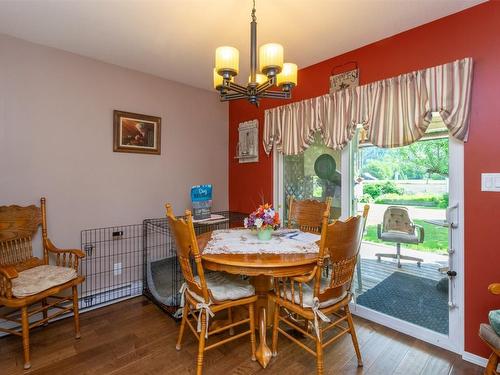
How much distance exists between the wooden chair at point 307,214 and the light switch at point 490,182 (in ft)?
3.73

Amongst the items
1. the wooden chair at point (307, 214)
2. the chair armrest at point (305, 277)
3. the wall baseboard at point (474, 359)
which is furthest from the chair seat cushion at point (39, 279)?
the wall baseboard at point (474, 359)

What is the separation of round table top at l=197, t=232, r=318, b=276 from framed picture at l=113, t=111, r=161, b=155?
1789 mm

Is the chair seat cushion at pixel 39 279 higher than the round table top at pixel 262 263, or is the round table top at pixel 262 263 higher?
the round table top at pixel 262 263

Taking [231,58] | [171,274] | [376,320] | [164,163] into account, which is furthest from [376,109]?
[171,274]

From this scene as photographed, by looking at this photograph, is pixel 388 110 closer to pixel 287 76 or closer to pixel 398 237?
pixel 287 76

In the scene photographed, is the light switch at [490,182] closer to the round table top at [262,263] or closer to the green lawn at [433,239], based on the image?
the green lawn at [433,239]

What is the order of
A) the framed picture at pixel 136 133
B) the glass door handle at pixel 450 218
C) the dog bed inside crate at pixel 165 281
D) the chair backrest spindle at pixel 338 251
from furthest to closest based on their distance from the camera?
the framed picture at pixel 136 133
the dog bed inside crate at pixel 165 281
the glass door handle at pixel 450 218
the chair backrest spindle at pixel 338 251

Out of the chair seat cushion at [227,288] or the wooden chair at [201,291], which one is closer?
the wooden chair at [201,291]

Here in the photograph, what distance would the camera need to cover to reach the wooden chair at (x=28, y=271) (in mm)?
1820

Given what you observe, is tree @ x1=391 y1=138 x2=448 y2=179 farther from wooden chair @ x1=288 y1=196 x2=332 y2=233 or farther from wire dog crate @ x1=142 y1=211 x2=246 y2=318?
wire dog crate @ x1=142 y1=211 x2=246 y2=318

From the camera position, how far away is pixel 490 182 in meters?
1.81

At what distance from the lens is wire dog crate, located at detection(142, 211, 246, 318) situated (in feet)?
8.67

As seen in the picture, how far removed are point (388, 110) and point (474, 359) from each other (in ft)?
6.25

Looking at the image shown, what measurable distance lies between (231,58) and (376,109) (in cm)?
135
